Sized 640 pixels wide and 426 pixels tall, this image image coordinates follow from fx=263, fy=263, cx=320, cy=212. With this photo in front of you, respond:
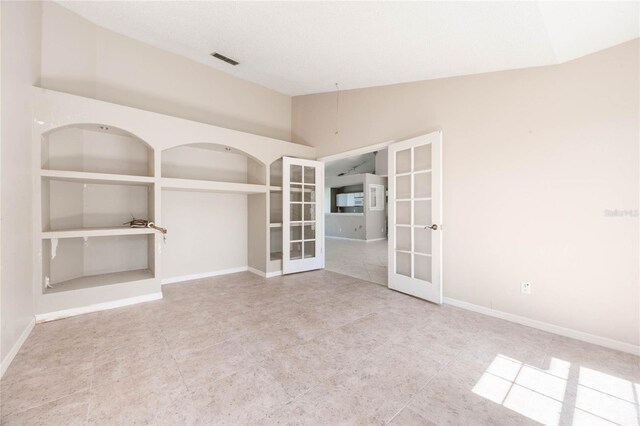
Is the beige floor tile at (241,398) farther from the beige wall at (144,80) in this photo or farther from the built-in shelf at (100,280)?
the beige wall at (144,80)

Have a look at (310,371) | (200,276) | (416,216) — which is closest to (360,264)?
(416,216)

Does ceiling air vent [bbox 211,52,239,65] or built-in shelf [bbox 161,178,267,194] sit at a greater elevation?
ceiling air vent [bbox 211,52,239,65]

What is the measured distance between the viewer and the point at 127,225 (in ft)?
11.6

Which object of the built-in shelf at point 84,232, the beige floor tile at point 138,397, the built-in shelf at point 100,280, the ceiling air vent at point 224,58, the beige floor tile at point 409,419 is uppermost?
the ceiling air vent at point 224,58

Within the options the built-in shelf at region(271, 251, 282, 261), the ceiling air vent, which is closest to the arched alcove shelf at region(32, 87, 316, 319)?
the built-in shelf at region(271, 251, 282, 261)

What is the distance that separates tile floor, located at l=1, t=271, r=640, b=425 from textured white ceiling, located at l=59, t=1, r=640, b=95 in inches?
99.8

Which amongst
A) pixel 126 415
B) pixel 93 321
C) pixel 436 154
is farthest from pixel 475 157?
pixel 93 321

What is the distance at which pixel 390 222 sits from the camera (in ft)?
12.4

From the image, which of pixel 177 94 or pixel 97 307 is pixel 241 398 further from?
pixel 177 94

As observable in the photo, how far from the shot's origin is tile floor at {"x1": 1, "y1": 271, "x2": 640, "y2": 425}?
4.86 ft

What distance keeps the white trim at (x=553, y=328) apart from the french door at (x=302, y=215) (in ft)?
8.01

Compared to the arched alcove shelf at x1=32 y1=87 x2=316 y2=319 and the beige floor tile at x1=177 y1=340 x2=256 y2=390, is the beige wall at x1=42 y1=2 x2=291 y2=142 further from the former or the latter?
the beige floor tile at x1=177 y1=340 x2=256 y2=390

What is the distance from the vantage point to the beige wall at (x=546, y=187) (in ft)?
7.06

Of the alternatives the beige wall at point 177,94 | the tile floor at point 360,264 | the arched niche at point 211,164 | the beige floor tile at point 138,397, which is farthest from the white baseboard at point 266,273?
the beige floor tile at point 138,397
